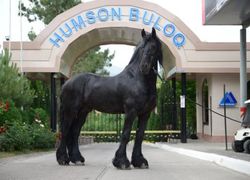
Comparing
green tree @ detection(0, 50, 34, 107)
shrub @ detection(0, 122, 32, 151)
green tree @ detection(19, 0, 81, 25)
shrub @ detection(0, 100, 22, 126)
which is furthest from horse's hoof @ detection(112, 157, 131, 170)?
green tree @ detection(19, 0, 81, 25)

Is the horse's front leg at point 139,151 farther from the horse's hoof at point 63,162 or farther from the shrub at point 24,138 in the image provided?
the shrub at point 24,138

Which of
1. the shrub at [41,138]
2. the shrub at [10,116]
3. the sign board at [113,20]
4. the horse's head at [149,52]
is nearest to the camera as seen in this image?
the horse's head at [149,52]

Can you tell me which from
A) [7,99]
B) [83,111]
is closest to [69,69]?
[7,99]

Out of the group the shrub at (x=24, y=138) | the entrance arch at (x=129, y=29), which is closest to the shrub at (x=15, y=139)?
the shrub at (x=24, y=138)

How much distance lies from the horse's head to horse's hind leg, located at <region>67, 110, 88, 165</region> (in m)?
2.06

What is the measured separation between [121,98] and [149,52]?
1.17m

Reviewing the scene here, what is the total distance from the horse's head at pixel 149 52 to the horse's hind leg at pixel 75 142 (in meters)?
2.06

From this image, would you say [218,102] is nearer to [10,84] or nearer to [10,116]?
[10,84]

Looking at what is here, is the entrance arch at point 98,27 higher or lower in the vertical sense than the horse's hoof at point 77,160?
higher

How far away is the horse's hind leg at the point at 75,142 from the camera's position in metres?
11.8

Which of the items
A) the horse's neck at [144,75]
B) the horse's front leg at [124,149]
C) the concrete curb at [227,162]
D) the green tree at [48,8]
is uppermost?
the green tree at [48,8]

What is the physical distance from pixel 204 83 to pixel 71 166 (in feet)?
77.2

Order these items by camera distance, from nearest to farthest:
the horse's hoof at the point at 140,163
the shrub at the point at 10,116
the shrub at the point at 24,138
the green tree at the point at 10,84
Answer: the horse's hoof at the point at 140,163, the shrub at the point at 24,138, the shrub at the point at 10,116, the green tree at the point at 10,84

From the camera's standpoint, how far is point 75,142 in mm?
11844
